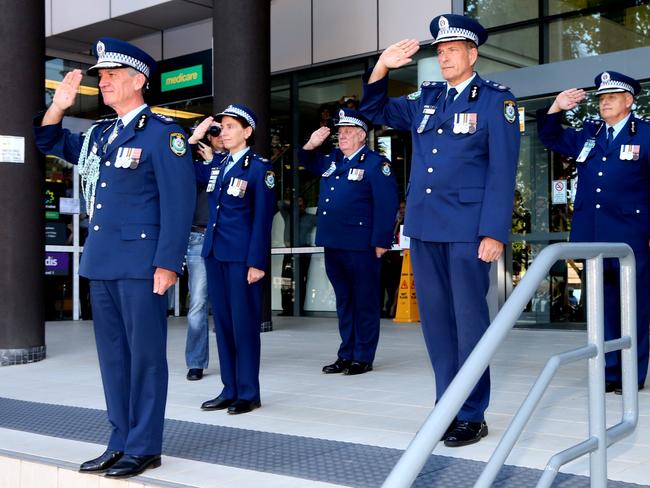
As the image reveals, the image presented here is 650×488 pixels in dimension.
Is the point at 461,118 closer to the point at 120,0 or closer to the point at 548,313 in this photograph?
the point at 548,313

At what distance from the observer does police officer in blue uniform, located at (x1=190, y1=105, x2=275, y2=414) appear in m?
5.22

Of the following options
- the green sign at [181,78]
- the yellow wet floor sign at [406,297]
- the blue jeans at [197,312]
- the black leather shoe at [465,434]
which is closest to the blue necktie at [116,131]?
the black leather shoe at [465,434]

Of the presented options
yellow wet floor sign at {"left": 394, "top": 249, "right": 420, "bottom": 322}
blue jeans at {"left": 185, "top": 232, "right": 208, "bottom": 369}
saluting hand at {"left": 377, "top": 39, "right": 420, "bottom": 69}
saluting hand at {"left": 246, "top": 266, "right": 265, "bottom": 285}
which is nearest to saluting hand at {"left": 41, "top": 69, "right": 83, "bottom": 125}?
saluting hand at {"left": 377, "top": 39, "right": 420, "bottom": 69}

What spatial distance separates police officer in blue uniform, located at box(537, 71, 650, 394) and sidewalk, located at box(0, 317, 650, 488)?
621 millimetres

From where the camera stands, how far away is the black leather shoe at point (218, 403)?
525cm

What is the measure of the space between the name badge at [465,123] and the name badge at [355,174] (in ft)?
8.75

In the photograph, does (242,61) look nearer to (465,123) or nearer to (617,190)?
(617,190)

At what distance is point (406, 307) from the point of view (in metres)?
11.8

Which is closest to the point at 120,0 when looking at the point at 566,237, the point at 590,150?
the point at 566,237

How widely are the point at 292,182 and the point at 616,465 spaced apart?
10.1m

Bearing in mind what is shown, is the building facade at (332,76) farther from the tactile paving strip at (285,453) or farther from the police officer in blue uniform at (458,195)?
the tactile paving strip at (285,453)

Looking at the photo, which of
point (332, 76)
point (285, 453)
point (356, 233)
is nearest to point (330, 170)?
point (356, 233)

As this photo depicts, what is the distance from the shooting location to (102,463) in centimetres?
381

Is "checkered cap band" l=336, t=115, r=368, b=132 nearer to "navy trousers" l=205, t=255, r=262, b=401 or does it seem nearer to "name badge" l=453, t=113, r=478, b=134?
"navy trousers" l=205, t=255, r=262, b=401
